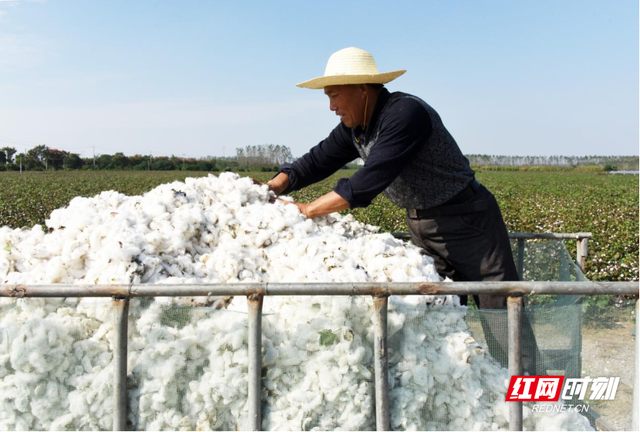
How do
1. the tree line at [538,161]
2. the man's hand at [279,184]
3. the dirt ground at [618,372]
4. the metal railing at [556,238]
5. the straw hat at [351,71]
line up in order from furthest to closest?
1. the tree line at [538,161]
2. the metal railing at [556,238]
3. the man's hand at [279,184]
4. the straw hat at [351,71]
5. the dirt ground at [618,372]

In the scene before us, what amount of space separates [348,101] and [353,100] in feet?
0.09

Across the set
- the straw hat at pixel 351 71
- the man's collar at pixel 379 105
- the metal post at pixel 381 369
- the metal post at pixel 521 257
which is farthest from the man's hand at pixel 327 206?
the metal post at pixel 521 257

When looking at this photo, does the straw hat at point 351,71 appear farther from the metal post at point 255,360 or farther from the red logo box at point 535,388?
the red logo box at point 535,388

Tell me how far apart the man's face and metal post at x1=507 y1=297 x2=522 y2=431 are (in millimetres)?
1354

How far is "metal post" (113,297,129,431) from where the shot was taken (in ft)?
6.10

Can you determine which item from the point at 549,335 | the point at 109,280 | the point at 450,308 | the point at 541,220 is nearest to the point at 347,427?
the point at 450,308

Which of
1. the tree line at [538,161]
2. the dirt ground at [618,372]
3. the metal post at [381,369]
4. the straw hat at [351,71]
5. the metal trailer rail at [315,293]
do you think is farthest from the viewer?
the tree line at [538,161]

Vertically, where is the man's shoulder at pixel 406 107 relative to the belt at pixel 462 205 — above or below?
above

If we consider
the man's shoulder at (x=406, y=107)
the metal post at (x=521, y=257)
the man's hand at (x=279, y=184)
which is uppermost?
the man's shoulder at (x=406, y=107)

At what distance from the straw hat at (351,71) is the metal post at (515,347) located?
136 cm

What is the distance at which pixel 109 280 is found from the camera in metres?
2.11

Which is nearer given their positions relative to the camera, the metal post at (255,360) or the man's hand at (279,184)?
the metal post at (255,360)

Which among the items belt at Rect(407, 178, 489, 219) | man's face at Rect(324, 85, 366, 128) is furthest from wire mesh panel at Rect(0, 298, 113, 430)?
belt at Rect(407, 178, 489, 219)

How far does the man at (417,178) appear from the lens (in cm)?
256
